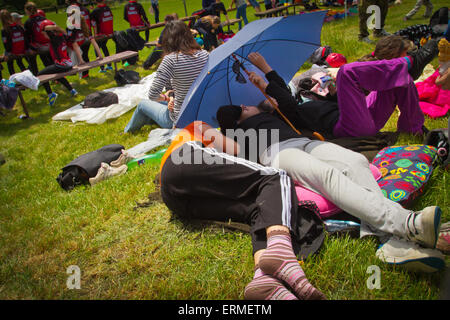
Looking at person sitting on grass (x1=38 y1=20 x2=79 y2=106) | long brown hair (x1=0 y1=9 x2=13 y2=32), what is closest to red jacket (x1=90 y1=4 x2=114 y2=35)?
person sitting on grass (x1=38 y1=20 x2=79 y2=106)

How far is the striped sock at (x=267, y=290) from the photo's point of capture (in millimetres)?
1632

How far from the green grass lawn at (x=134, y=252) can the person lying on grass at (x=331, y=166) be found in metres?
0.23

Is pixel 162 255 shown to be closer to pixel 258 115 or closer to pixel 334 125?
pixel 258 115

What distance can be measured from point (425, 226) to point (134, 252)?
192 cm

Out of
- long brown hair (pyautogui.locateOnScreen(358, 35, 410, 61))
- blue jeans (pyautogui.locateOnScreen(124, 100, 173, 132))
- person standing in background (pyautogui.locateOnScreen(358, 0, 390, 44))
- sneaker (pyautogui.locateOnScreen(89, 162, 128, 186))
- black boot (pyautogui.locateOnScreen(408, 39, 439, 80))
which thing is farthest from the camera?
person standing in background (pyautogui.locateOnScreen(358, 0, 390, 44))

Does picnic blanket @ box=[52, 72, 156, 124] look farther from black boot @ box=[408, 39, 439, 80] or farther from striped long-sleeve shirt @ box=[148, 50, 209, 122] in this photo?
black boot @ box=[408, 39, 439, 80]

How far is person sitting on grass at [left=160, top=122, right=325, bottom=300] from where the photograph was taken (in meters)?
1.69

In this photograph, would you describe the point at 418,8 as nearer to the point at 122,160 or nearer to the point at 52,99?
the point at 122,160

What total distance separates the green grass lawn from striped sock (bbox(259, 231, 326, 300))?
8.3 inches

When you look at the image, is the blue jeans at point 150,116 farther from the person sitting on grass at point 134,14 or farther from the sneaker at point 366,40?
the person sitting on grass at point 134,14

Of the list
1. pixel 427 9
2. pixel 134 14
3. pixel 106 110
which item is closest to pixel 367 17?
pixel 427 9

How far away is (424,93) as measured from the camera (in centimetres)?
378
